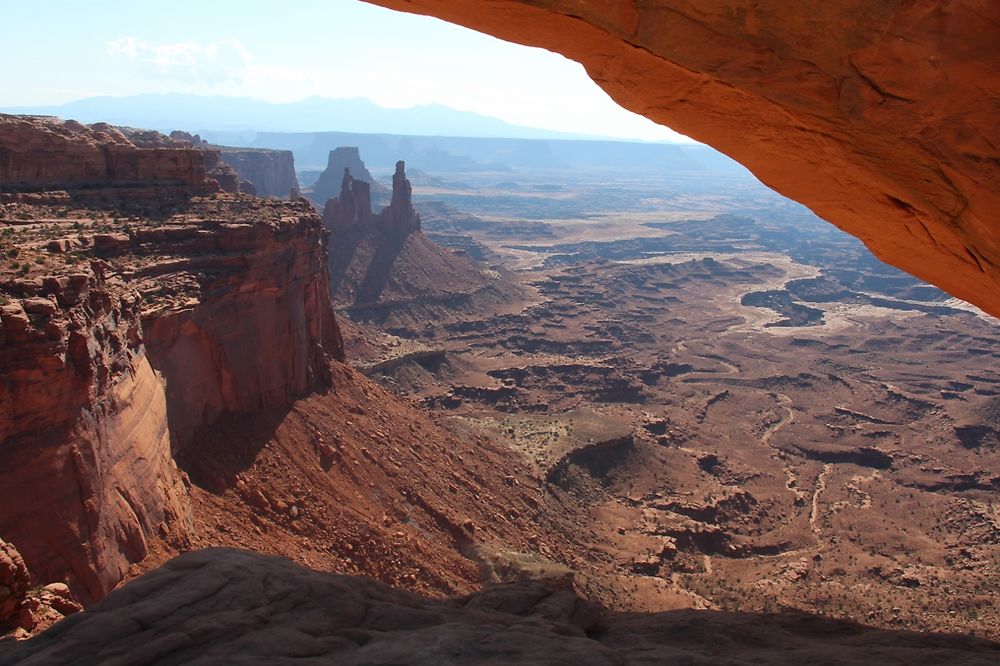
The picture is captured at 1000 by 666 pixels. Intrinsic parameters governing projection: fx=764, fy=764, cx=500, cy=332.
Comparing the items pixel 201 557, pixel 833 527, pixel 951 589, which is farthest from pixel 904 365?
pixel 201 557

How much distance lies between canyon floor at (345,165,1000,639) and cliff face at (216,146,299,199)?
→ 6915 centimetres

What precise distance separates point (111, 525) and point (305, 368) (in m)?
17.9

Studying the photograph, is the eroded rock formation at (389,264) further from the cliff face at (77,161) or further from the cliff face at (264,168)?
the cliff face at (77,161)

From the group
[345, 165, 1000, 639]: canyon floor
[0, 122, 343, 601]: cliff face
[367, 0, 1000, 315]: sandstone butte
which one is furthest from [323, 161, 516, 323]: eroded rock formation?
Answer: [367, 0, 1000, 315]: sandstone butte

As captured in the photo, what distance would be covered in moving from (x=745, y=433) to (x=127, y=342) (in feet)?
188

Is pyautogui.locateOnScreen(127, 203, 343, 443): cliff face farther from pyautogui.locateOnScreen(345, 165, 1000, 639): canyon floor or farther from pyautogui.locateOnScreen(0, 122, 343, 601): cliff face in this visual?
pyautogui.locateOnScreen(345, 165, 1000, 639): canyon floor

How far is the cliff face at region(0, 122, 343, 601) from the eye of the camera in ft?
54.5

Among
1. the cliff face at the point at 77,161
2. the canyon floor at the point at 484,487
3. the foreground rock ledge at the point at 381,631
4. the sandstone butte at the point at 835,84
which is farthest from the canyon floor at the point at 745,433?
the cliff face at the point at 77,161

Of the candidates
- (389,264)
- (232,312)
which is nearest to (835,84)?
(232,312)

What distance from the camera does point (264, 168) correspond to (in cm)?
17012

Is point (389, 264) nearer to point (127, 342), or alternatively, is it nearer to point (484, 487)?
point (484, 487)

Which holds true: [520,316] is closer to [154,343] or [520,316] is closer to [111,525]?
[154,343]

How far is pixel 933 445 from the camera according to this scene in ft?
212

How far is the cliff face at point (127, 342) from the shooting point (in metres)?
16.6
